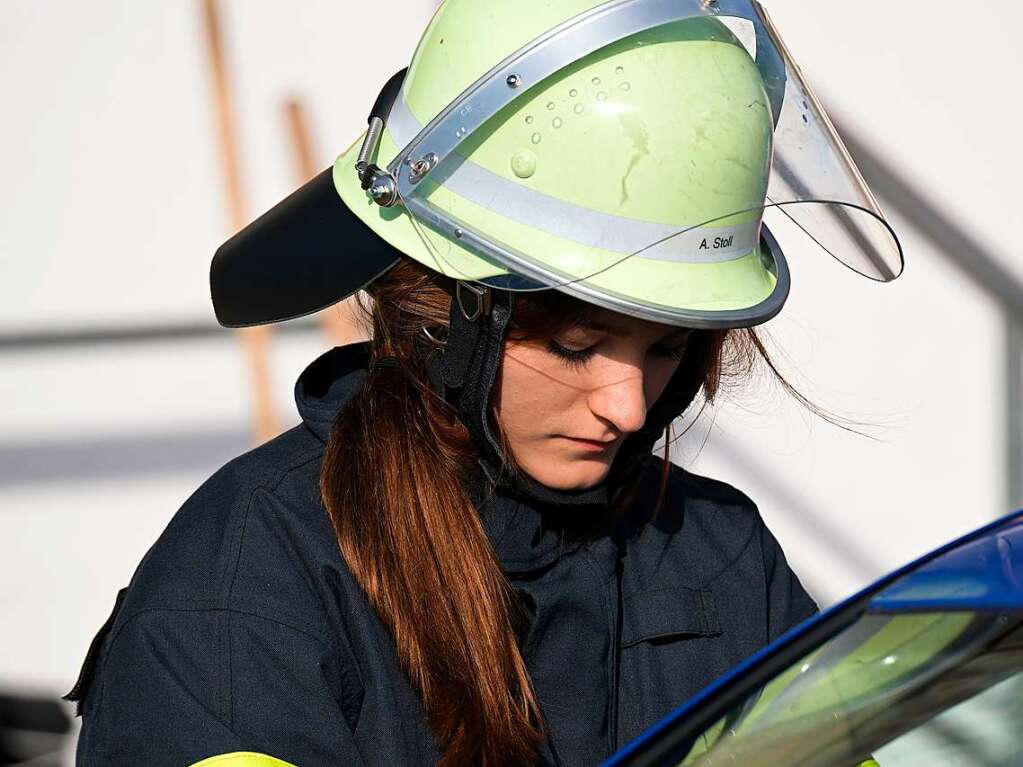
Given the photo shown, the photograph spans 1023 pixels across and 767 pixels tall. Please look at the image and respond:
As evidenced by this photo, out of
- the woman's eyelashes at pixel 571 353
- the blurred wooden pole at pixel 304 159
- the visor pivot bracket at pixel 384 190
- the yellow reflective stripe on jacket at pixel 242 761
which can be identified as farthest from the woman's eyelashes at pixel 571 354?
the blurred wooden pole at pixel 304 159

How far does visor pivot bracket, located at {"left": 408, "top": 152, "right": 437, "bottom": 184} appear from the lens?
4.43 feet

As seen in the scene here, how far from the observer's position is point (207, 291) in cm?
294

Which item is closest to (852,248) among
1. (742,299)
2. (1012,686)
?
(742,299)

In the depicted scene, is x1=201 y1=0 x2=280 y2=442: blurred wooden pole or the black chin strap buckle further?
x1=201 y1=0 x2=280 y2=442: blurred wooden pole

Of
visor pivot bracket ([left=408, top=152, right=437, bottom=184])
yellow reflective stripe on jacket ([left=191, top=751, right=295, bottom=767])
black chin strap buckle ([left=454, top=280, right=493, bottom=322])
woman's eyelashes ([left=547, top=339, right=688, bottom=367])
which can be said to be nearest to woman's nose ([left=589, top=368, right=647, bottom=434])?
woman's eyelashes ([left=547, top=339, right=688, bottom=367])

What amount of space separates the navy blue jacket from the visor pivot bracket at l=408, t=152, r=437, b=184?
293 millimetres

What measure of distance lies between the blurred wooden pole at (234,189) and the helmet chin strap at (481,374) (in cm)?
155

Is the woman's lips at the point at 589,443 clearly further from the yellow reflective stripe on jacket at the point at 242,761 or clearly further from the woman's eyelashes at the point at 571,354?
the yellow reflective stripe on jacket at the point at 242,761

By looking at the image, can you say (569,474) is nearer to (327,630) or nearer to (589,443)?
(589,443)

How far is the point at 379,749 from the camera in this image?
1.36 meters

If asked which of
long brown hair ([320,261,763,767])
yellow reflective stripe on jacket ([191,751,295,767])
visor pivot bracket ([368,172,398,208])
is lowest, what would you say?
yellow reflective stripe on jacket ([191,751,295,767])

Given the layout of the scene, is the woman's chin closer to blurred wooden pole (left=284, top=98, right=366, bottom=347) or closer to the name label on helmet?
the name label on helmet

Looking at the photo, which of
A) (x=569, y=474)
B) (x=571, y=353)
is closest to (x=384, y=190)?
(x=571, y=353)

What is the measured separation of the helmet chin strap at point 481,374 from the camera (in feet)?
4.45
